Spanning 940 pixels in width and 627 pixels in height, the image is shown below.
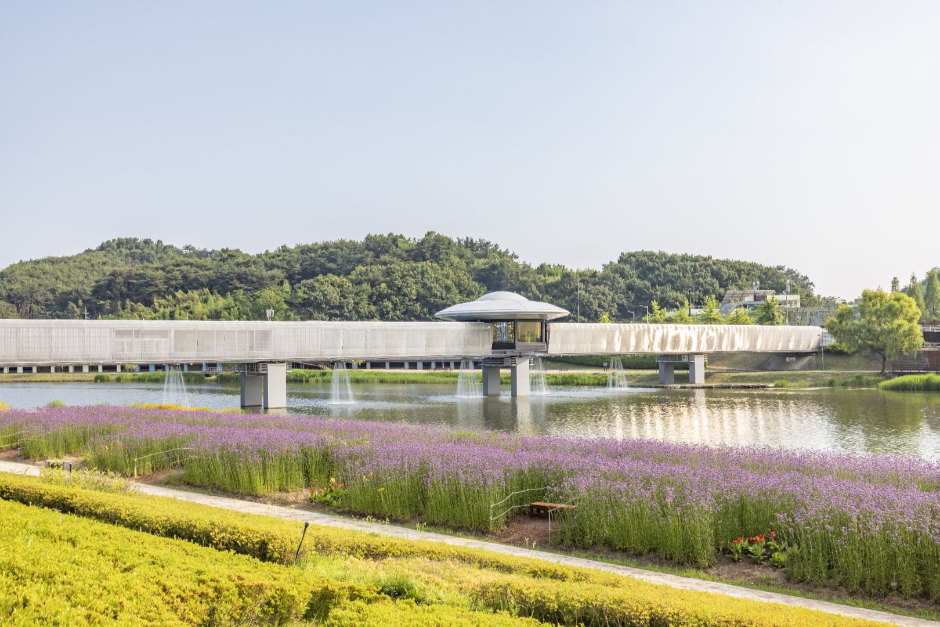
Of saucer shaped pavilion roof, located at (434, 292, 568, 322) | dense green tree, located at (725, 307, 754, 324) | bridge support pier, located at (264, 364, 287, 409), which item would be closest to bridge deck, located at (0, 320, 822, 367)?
bridge support pier, located at (264, 364, 287, 409)

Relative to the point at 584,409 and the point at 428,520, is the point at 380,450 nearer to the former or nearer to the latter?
the point at 428,520

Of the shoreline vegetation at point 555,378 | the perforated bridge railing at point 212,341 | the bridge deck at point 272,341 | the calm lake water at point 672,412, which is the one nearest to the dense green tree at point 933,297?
the shoreline vegetation at point 555,378

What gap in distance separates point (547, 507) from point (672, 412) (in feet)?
94.0

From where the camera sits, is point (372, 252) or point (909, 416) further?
point (372, 252)

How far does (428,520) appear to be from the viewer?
39.7 feet

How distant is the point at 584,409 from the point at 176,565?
110 feet

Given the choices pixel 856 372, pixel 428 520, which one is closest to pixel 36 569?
pixel 428 520

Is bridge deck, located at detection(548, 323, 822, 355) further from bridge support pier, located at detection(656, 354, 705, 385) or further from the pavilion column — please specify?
the pavilion column

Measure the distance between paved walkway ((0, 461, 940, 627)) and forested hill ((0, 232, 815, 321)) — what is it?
253 feet

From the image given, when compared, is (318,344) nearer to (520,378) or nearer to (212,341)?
(212,341)

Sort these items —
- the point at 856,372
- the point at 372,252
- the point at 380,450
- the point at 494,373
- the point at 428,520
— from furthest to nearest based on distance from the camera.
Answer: the point at 372,252
the point at 856,372
the point at 494,373
the point at 380,450
the point at 428,520

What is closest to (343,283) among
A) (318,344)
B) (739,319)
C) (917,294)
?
(739,319)

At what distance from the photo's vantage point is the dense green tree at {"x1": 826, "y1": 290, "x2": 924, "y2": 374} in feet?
191

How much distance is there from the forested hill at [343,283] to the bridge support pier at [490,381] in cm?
4153
